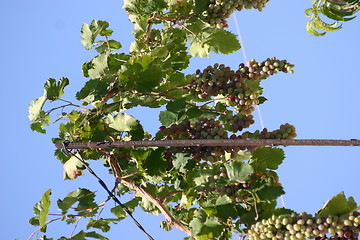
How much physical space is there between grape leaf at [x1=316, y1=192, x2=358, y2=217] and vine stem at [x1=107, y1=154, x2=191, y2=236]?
673 mm

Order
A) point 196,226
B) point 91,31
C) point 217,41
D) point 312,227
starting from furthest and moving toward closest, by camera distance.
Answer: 1. point 91,31
2. point 217,41
3. point 196,226
4. point 312,227

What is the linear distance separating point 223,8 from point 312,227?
4.22 ft

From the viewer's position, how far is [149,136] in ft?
8.36

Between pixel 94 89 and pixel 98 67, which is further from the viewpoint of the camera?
pixel 98 67

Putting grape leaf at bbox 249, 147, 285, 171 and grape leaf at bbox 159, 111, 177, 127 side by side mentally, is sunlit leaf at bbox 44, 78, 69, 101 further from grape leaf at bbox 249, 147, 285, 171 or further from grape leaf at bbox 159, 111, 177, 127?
grape leaf at bbox 249, 147, 285, 171

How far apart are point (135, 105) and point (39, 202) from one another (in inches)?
26.8

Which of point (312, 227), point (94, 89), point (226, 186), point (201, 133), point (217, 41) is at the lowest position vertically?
point (312, 227)

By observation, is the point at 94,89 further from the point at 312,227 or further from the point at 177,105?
the point at 312,227

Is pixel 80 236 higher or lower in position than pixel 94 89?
lower

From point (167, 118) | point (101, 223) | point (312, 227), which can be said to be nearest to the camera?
point (312, 227)

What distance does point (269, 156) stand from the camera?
6.41ft

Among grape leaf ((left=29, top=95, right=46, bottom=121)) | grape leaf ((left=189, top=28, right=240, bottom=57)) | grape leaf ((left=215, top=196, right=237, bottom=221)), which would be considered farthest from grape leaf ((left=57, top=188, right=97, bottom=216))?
grape leaf ((left=189, top=28, right=240, bottom=57))

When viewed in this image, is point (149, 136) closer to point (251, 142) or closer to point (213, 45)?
point (213, 45)

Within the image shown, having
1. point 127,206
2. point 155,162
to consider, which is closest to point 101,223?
point 127,206
